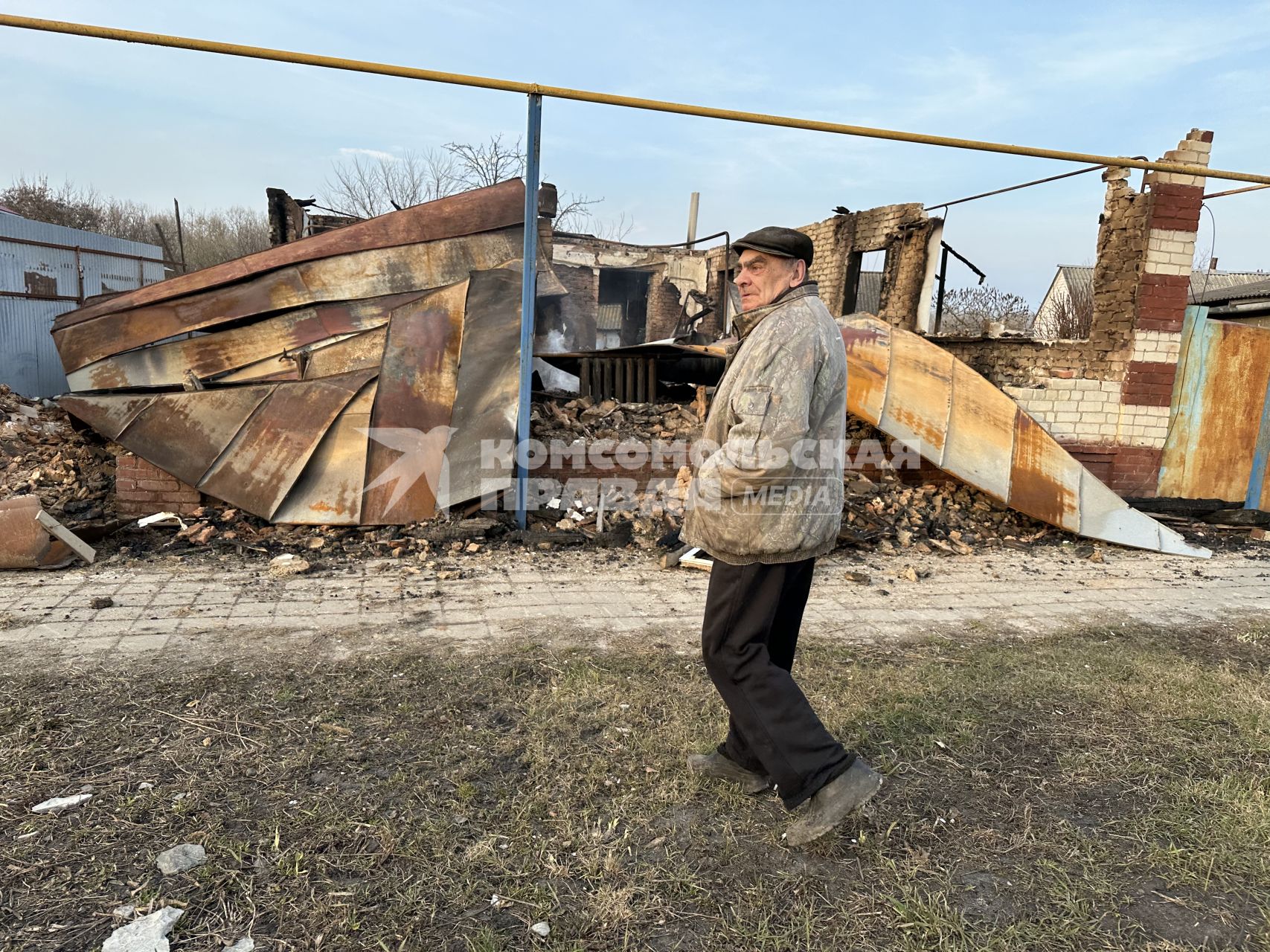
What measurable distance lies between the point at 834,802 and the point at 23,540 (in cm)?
471

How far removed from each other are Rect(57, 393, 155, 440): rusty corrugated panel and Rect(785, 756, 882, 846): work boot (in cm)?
530

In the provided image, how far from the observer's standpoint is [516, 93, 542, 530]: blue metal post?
205 inches

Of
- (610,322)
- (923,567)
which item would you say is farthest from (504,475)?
(610,322)

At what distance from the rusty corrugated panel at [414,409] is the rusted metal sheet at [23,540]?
1.80 meters

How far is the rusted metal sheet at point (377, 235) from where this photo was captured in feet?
18.3

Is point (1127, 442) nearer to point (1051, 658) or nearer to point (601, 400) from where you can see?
point (1051, 658)

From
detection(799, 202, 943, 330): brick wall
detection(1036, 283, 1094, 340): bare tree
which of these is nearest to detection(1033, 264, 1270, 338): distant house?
detection(1036, 283, 1094, 340): bare tree

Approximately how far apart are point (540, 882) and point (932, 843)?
123 centimetres

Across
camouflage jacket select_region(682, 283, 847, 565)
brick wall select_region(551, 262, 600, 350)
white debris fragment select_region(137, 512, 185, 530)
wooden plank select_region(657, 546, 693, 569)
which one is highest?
brick wall select_region(551, 262, 600, 350)

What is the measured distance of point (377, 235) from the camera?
5.62 metres

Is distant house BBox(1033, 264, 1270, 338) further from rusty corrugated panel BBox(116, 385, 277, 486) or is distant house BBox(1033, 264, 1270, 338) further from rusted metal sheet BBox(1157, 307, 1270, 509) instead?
rusty corrugated panel BBox(116, 385, 277, 486)

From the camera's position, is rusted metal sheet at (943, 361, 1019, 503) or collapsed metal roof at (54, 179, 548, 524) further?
rusted metal sheet at (943, 361, 1019, 503)

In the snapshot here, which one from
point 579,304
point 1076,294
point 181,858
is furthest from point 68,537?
point 1076,294

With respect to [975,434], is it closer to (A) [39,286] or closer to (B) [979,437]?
(B) [979,437]
